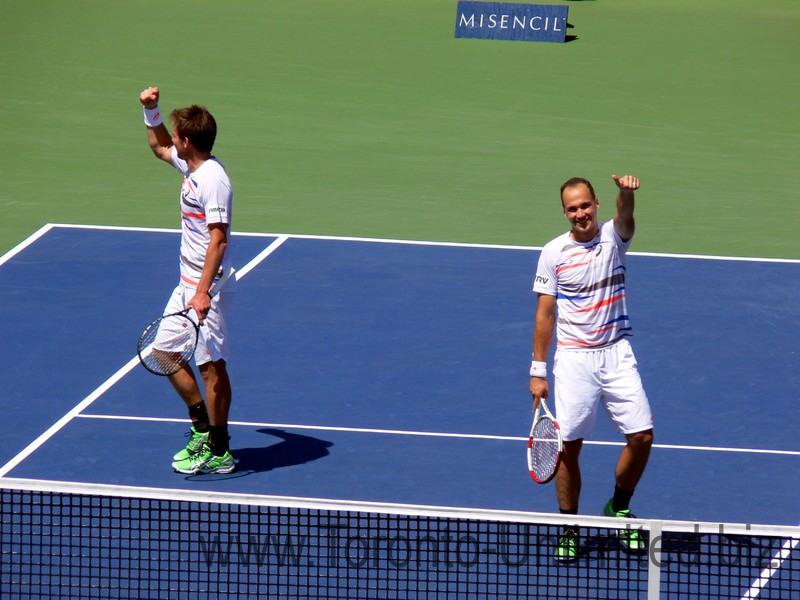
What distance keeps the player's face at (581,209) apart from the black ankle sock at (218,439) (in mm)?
2868

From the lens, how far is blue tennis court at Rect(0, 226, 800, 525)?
864 cm

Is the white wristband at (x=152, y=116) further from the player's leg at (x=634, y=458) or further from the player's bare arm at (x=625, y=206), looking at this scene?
the player's leg at (x=634, y=458)

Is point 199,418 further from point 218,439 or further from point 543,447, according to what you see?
point 543,447

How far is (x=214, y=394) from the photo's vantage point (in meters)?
8.52

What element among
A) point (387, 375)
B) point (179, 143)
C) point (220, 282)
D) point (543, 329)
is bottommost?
point (387, 375)

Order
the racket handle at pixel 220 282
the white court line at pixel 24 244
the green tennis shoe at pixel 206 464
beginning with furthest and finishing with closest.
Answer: the white court line at pixel 24 244
the green tennis shoe at pixel 206 464
the racket handle at pixel 220 282

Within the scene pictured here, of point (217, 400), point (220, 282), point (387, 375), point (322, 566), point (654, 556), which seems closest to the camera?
point (654, 556)

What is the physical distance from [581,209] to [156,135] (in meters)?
3.30

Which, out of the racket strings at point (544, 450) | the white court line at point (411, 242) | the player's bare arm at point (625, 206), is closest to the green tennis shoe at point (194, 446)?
the racket strings at point (544, 450)

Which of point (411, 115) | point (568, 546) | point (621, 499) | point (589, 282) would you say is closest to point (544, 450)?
point (621, 499)

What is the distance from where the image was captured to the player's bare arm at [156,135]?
8.78m

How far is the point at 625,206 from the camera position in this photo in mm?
7051

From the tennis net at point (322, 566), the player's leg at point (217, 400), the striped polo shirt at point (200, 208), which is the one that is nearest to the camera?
the tennis net at point (322, 566)

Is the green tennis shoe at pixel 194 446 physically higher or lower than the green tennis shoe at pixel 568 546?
lower
